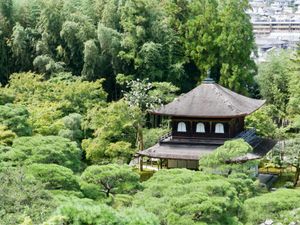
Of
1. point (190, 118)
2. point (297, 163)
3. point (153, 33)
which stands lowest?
point (297, 163)

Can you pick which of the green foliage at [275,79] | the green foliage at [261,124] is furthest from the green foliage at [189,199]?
the green foliage at [275,79]

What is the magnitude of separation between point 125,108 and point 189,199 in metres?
12.1

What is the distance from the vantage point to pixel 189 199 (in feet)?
47.4

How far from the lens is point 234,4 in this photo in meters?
33.2

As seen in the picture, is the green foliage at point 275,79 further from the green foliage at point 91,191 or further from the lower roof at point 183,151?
the green foliage at point 91,191

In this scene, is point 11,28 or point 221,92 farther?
point 11,28

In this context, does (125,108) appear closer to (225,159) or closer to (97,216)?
(225,159)

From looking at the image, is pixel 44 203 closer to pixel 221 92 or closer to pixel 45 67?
pixel 221 92

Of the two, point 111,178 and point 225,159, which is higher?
point 111,178

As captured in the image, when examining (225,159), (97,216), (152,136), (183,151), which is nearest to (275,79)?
(152,136)

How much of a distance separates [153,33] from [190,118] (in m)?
9.24

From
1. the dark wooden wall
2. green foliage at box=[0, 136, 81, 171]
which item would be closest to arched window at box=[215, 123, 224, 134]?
the dark wooden wall

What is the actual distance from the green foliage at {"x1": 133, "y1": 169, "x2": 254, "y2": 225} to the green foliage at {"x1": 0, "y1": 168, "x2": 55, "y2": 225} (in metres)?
2.48

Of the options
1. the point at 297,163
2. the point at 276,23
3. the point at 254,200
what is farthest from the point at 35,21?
the point at 276,23
